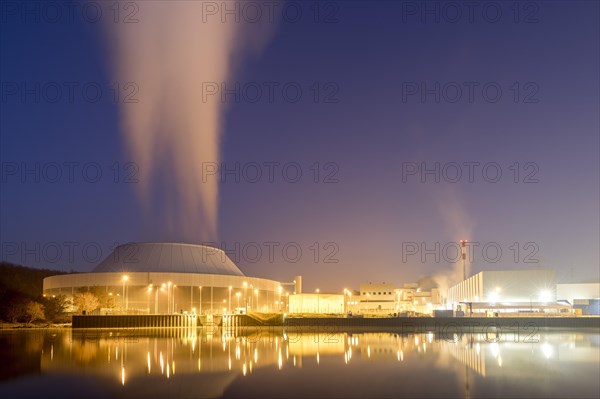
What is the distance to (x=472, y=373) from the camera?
67.5 ft

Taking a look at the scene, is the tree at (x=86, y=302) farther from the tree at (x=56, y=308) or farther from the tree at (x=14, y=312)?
the tree at (x=14, y=312)

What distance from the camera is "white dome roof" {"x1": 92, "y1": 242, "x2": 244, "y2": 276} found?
91625 millimetres

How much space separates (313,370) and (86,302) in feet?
208

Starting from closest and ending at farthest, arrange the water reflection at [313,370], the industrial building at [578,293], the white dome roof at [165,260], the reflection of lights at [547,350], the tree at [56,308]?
the water reflection at [313,370], the reflection of lights at [547,350], the tree at [56,308], the industrial building at [578,293], the white dome roof at [165,260]

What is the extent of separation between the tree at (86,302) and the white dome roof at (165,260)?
1064 centimetres

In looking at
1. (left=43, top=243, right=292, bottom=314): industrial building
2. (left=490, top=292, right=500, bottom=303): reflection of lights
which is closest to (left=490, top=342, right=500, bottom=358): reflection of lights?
(left=43, top=243, right=292, bottom=314): industrial building

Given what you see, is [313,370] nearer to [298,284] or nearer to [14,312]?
[14,312]

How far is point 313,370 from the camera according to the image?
2152cm

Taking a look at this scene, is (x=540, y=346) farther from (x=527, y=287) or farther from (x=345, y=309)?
(x=345, y=309)

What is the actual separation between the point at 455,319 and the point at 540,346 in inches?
1168

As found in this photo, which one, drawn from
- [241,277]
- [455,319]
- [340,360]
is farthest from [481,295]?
[340,360]

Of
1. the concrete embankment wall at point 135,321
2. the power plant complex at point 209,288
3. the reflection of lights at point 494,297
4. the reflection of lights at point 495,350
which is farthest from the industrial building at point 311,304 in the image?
the reflection of lights at point 495,350

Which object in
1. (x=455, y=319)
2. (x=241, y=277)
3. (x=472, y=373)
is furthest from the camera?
(x=241, y=277)

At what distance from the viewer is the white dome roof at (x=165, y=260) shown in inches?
3607
